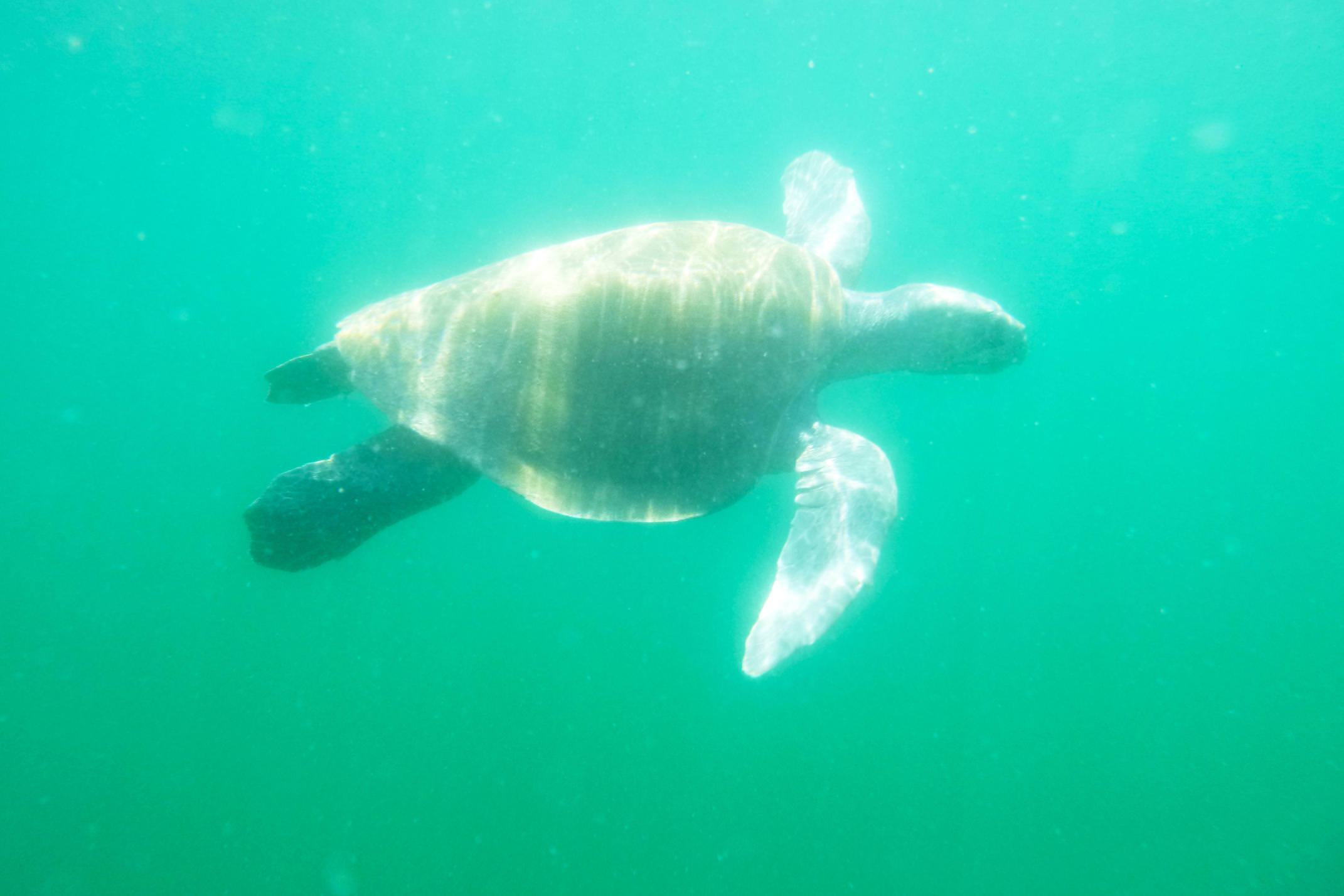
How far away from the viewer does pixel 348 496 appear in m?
4.85

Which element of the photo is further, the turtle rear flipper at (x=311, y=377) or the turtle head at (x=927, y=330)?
the turtle head at (x=927, y=330)

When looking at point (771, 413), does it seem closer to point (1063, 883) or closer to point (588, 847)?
point (588, 847)

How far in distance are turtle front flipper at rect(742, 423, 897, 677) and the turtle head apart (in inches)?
39.3

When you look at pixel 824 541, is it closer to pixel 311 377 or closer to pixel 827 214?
pixel 311 377

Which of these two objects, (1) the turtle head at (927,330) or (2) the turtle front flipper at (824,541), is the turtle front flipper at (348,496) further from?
(1) the turtle head at (927,330)

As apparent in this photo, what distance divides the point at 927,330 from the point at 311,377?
5781mm

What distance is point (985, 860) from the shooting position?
16.9m

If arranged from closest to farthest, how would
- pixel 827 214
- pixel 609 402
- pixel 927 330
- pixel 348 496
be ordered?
pixel 609 402, pixel 348 496, pixel 927 330, pixel 827 214

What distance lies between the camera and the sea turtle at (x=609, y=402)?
14.8 feet

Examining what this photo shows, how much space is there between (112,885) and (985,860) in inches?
808

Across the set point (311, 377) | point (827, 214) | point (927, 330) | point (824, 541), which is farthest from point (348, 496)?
point (827, 214)

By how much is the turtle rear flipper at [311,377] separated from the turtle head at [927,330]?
452 centimetres

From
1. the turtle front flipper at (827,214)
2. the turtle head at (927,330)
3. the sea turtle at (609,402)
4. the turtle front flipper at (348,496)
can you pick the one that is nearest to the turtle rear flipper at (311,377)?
the sea turtle at (609,402)

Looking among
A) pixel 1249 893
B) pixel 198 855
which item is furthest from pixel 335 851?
pixel 1249 893
